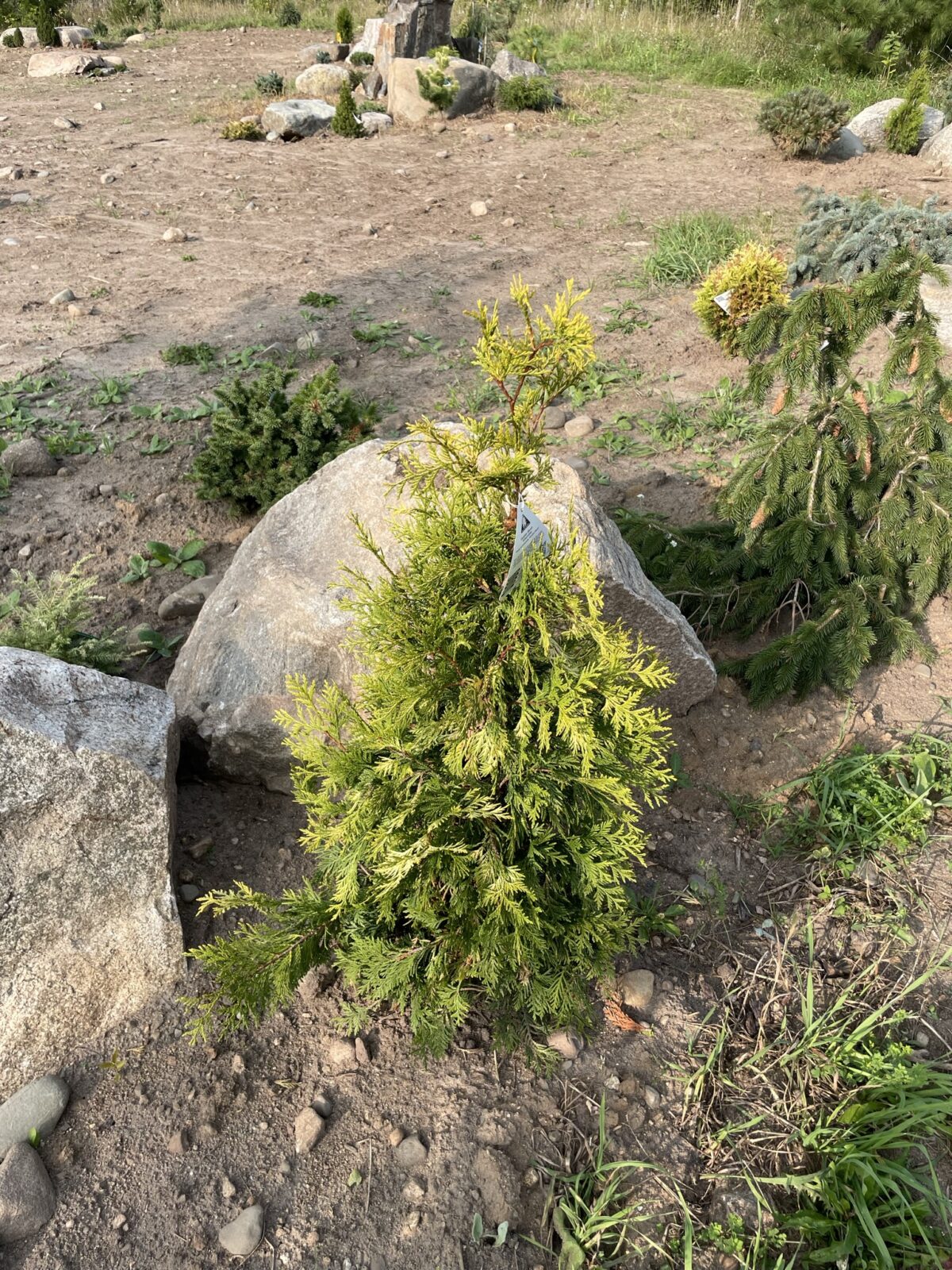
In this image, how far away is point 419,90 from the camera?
13.1 metres

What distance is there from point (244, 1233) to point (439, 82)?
14.9m

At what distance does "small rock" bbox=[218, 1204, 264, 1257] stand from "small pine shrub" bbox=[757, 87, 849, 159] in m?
13.1

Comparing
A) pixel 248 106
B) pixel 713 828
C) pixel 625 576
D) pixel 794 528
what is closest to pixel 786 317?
pixel 794 528

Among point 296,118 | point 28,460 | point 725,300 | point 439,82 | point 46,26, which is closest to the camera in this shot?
point 28,460

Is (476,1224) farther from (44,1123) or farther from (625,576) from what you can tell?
(625,576)

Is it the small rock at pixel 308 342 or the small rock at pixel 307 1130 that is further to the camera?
the small rock at pixel 308 342

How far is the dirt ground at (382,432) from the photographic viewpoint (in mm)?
2326

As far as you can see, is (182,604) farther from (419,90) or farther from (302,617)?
(419,90)

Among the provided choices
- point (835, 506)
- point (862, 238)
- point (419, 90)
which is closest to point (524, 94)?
point (419, 90)

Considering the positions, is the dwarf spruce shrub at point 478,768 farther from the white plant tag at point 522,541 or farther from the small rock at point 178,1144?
Result: the small rock at point 178,1144

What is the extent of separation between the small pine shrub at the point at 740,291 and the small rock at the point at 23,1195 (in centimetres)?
661

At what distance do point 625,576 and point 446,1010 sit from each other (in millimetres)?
1776

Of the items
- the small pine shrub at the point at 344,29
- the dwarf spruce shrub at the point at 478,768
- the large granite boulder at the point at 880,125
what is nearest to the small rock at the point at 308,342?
the dwarf spruce shrub at the point at 478,768

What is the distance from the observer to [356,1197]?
2297 mm
